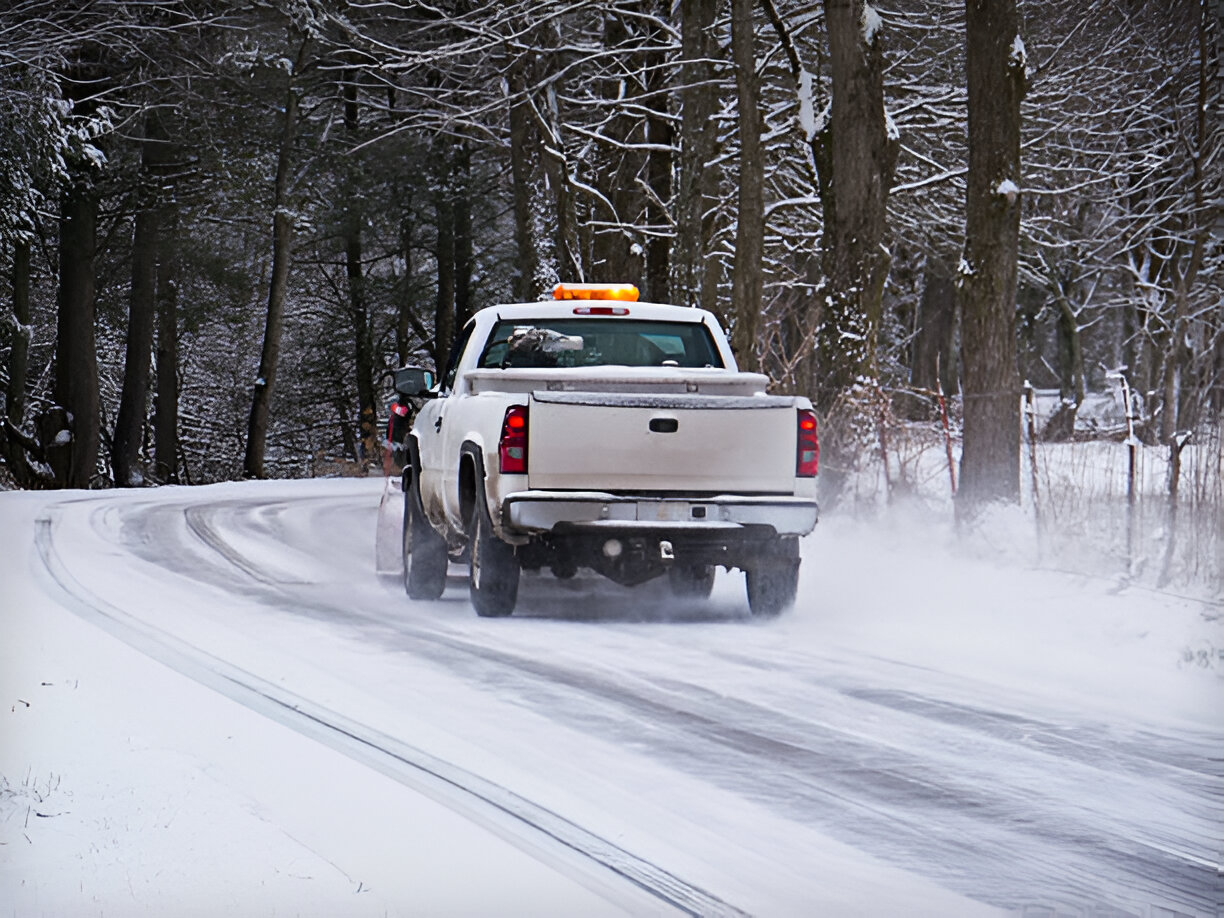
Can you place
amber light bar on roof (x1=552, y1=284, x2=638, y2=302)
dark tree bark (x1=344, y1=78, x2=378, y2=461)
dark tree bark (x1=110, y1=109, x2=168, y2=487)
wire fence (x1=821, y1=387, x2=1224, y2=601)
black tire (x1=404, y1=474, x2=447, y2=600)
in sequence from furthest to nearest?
dark tree bark (x1=344, y1=78, x2=378, y2=461) → dark tree bark (x1=110, y1=109, x2=168, y2=487) → amber light bar on roof (x1=552, y1=284, x2=638, y2=302) → black tire (x1=404, y1=474, x2=447, y2=600) → wire fence (x1=821, y1=387, x2=1224, y2=601)

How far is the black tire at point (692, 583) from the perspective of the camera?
11656 mm

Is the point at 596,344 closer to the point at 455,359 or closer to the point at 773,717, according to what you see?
the point at 455,359

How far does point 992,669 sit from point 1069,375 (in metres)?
34.4

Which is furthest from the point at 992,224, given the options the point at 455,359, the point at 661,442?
the point at 661,442

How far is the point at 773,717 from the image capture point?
284 inches

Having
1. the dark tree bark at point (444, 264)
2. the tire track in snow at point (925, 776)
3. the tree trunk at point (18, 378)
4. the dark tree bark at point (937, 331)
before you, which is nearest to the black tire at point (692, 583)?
the tire track in snow at point (925, 776)

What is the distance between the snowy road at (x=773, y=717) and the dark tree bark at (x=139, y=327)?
63.9 ft

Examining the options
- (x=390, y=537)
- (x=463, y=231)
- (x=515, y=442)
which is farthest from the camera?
(x=463, y=231)

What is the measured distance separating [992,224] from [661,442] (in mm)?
6650

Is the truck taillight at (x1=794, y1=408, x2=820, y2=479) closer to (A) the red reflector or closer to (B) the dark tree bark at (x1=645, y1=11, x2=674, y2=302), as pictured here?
(A) the red reflector

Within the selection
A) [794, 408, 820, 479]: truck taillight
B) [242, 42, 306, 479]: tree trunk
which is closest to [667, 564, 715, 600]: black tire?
[794, 408, 820, 479]: truck taillight

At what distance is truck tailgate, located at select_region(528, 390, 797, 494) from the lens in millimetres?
9820

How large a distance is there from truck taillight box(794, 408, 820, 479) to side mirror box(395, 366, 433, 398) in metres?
2.76

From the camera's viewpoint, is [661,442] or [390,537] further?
[390,537]
